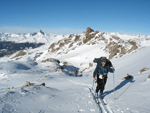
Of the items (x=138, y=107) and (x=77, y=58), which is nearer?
(x=138, y=107)

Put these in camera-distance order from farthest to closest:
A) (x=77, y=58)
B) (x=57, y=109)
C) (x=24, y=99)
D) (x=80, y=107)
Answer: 1. (x=77, y=58)
2. (x=24, y=99)
3. (x=80, y=107)
4. (x=57, y=109)

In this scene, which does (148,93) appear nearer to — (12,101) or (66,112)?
Answer: (66,112)

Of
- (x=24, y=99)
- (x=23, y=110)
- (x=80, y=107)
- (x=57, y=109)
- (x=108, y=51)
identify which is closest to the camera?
(x=23, y=110)

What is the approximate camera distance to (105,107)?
438 cm

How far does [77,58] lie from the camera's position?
126ft

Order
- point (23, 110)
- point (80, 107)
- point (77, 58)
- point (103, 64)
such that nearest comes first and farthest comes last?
point (23, 110)
point (80, 107)
point (103, 64)
point (77, 58)

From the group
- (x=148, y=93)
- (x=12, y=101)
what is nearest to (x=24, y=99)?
(x=12, y=101)

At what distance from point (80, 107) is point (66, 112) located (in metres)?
0.76

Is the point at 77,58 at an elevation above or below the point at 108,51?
below

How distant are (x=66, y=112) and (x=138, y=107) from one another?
302 cm

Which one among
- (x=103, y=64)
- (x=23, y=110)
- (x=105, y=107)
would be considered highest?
(x=103, y=64)

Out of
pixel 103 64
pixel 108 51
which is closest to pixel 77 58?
pixel 108 51

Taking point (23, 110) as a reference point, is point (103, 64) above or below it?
above

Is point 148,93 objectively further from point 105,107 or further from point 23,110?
point 23,110
